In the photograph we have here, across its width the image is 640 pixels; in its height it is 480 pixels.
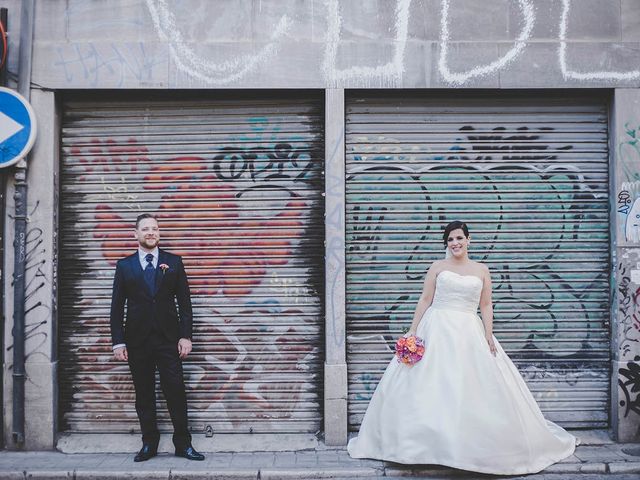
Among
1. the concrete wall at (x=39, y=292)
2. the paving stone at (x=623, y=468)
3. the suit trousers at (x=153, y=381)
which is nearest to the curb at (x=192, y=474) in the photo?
the suit trousers at (x=153, y=381)

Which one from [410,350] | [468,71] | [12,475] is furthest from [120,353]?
[468,71]

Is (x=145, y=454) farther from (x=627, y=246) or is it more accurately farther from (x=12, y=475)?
(x=627, y=246)

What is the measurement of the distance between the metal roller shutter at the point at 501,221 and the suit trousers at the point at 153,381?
1.80 m

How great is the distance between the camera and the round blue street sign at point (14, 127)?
612 centimetres

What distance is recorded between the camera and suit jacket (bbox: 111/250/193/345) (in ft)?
18.9

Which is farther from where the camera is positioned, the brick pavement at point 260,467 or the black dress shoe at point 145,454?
the black dress shoe at point 145,454

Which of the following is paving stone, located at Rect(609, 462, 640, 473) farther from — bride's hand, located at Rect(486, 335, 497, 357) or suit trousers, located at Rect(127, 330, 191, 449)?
suit trousers, located at Rect(127, 330, 191, 449)

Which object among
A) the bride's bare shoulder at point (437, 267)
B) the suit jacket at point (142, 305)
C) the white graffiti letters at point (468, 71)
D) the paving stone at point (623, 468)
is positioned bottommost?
the paving stone at point (623, 468)

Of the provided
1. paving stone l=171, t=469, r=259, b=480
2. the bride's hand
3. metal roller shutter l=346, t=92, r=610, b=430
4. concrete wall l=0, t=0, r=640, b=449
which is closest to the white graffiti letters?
concrete wall l=0, t=0, r=640, b=449

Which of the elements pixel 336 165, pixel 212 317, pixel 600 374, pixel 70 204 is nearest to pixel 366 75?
pixel 336 165

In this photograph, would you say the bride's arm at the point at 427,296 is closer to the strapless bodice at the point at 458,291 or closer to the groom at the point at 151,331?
the strapless bodice at the point at 458,291

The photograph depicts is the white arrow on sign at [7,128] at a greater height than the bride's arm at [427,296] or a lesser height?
greater

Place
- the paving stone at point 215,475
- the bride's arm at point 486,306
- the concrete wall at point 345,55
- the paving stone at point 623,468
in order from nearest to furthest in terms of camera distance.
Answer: the paving stone at point 215,475 → the paving stone at point 623,468 → the bride's arm at point 486,306 → the concrete wall at point 345,55

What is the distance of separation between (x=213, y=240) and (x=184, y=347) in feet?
4.17
